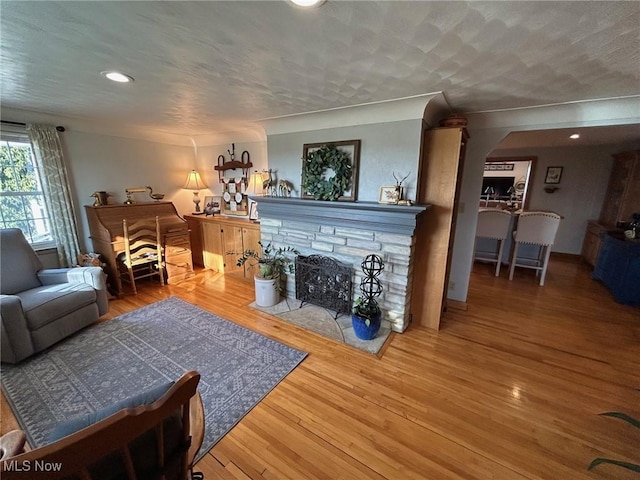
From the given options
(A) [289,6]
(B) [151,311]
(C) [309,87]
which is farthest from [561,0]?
(B) [151,311]

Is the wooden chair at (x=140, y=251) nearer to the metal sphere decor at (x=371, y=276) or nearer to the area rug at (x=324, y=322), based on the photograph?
the area rug at (x=324, y=322)

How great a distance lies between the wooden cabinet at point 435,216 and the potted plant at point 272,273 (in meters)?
1.37

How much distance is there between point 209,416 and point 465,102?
3.07m

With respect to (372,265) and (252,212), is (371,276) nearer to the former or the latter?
(372,265)

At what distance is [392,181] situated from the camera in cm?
243

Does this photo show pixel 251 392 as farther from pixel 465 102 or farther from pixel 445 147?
pixel 465 102

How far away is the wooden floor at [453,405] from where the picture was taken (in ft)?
4.46

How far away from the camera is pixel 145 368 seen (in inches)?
78.8

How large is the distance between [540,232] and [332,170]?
3.32 metres

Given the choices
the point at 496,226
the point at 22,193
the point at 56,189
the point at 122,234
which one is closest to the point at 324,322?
the point at 122,234

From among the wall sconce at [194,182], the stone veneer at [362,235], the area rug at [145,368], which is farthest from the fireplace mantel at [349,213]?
the wall sconce at [194,182]

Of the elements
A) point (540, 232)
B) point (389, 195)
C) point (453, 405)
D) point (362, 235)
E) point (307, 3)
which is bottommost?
point (453, 405)

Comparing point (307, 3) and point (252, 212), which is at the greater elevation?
point (307, 3)

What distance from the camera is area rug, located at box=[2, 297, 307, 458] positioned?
1641 mm
